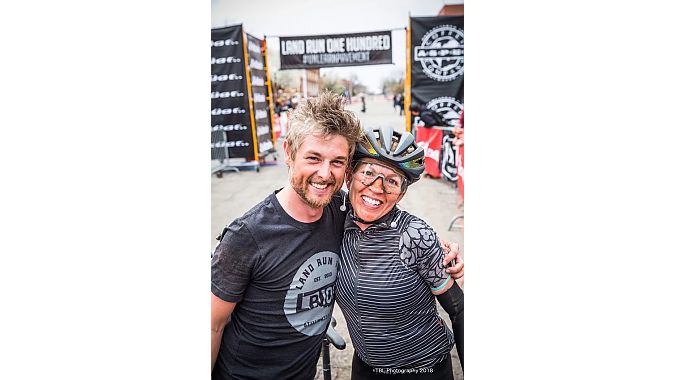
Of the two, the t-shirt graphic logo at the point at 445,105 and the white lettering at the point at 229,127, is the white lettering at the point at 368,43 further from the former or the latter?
the white lettering at the point at 229,127

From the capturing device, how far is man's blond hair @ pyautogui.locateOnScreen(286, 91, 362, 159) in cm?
106

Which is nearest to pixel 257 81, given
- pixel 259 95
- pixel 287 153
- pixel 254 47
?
pixel 259 95

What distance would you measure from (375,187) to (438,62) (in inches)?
26.4

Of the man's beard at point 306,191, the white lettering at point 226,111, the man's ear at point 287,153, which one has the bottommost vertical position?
the man's beard at point 306,191

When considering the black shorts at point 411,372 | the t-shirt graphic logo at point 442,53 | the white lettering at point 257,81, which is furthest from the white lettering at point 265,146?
the black shorts at point 411,372

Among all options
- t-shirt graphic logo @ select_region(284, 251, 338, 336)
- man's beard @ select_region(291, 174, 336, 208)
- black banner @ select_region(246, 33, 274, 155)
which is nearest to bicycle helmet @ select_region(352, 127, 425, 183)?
man's beard @ select_region(291, 174, 336, 208)

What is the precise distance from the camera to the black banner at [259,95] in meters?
1.45

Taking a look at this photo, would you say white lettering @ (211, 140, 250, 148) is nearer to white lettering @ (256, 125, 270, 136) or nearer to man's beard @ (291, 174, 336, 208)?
white lettering @ (256, 125, 270, 136)
